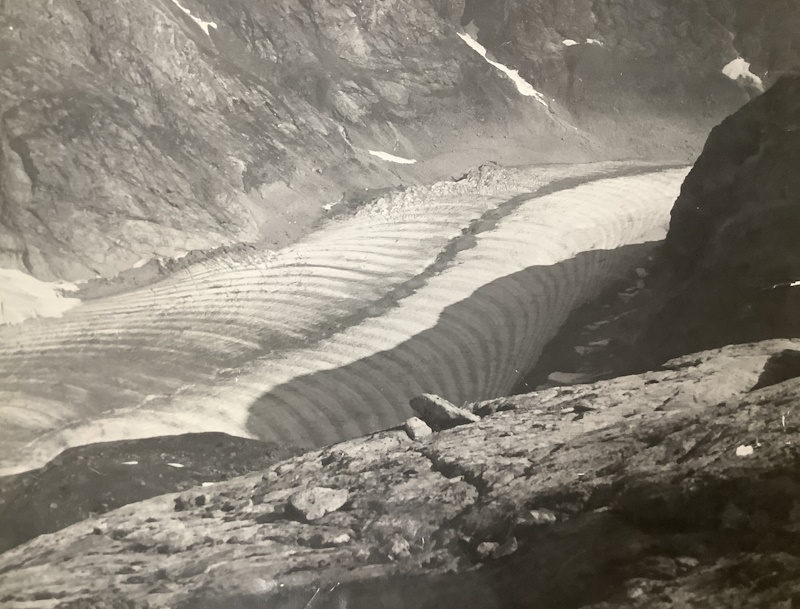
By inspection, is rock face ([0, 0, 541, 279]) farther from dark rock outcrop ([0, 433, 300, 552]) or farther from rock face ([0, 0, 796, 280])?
dark rock outcrop ([0, 433, 300, 552])

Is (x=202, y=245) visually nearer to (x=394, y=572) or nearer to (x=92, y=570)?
(x=92, y=570)

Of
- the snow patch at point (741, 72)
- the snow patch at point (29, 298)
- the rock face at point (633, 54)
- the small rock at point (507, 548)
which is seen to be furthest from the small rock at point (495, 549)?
the snow patch at point (741, 72)

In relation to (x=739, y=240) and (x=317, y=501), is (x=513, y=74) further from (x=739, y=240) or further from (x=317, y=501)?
(x=317, y=501)

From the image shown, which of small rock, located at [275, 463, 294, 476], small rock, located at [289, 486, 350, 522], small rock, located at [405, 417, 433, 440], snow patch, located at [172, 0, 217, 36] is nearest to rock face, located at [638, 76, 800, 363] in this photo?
small rock, located at [405, 417, 433, 440]

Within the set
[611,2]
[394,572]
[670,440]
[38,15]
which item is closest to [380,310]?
[394,572]

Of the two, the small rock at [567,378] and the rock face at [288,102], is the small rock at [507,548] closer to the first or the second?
the small rock at [567,378]

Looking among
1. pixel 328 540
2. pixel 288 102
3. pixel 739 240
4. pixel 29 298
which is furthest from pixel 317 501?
pixel 739 240
